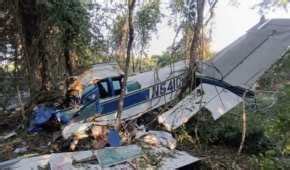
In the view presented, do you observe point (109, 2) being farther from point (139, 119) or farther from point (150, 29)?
point (139, 119)

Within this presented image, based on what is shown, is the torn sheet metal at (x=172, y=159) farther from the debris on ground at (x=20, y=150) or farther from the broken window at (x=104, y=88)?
the debris on ground at (x=20, y=150)

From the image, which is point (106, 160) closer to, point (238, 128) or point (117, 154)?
point (117, 154)

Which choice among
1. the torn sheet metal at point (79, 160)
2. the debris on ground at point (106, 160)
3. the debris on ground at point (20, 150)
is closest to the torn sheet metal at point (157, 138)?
the debris on ground at point (106, 160)

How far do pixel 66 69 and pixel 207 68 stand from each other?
4198mm

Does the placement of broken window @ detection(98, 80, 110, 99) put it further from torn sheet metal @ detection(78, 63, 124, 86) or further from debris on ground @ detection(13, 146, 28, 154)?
debris on ground @ detection(13, 146, 28, 154)

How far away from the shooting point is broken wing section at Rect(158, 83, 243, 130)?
6.45 m

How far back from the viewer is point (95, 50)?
11.0 m

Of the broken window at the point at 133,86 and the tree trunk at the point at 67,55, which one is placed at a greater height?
the tree trunk at the point at 67,55

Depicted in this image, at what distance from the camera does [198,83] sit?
7.11m

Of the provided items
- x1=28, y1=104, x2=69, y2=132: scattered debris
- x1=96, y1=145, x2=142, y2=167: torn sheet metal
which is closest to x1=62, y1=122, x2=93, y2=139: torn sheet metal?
x1=96, y1=145, x2=142, y2=167: torn sheet metal

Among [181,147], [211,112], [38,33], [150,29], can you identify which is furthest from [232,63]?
[150,29]

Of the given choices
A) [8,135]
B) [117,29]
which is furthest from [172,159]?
[117,29]

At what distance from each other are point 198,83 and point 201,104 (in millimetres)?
642

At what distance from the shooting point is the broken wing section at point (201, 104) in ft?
21.1
